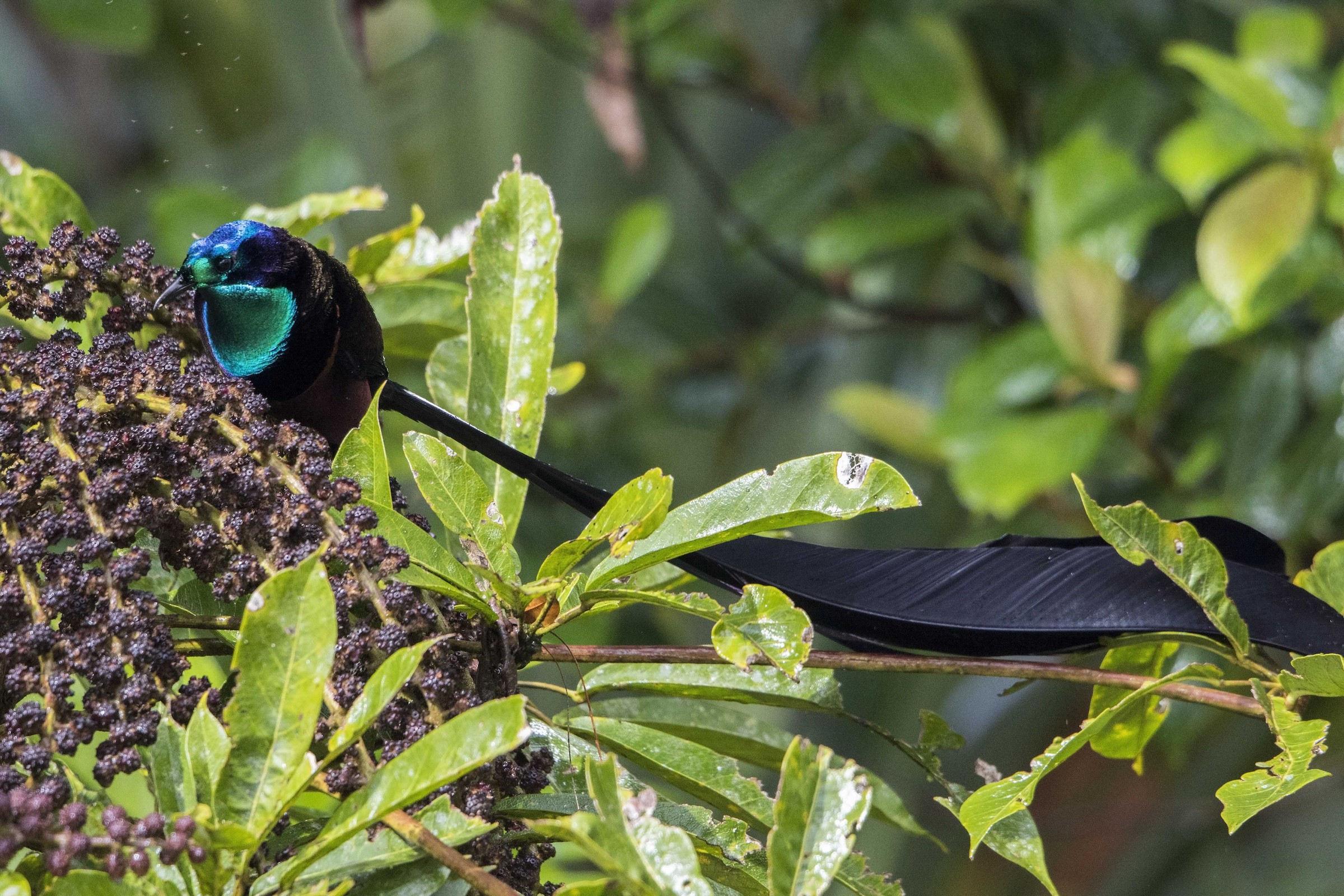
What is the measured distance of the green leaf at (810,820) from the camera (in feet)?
0.93

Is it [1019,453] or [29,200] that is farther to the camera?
[1019,453]

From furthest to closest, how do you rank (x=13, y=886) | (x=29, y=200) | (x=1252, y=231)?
(x=1252, y=231)
(x=29, y=200)
(x=13, y=886)

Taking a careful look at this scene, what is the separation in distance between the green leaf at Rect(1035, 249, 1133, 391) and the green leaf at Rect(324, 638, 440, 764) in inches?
35.2

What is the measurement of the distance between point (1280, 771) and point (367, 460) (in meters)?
0.29

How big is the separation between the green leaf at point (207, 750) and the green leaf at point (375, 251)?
0.92 feet

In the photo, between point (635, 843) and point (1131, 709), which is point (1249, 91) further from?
point (635, 843)

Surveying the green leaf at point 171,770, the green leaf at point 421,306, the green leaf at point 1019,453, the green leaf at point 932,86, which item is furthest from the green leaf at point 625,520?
the green leaf at point 932,86

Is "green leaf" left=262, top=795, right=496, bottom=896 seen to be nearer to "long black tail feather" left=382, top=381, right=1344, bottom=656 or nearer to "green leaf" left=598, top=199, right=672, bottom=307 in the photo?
"long black tail feather" left=382, top=381, right=1344, bottom=656

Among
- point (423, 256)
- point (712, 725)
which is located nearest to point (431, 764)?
point (712, 725)

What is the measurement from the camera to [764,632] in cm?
32

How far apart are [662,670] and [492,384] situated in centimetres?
13

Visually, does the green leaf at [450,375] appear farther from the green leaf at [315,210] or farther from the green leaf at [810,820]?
the green leaf at [810,820]

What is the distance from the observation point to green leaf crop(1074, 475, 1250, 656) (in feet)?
1.15

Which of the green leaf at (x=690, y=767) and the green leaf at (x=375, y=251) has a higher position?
the green leaf at (x=375, y=251)
